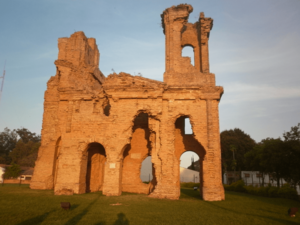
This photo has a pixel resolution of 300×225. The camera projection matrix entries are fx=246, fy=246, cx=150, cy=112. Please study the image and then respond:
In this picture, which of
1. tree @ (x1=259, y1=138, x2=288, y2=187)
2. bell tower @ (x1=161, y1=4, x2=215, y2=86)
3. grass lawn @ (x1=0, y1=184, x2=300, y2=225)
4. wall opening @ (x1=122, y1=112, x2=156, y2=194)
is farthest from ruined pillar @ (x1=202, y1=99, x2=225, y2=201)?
tree @ (x1=259, y1=138, x2=288, y2=187)

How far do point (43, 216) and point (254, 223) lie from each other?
22.4 feet

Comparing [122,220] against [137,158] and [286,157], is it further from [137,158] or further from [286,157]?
[286,157]

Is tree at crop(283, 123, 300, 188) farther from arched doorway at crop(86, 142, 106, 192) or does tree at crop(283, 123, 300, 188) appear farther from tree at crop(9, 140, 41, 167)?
tree at crop(9, 140, 41, 167)

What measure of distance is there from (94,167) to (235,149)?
23322 millimetres

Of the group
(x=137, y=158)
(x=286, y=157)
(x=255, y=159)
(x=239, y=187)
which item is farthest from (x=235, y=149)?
(x=137, y=158)

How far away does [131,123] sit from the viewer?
47.4 ft

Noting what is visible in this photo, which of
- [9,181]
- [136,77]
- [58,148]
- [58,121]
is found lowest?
[9,181]

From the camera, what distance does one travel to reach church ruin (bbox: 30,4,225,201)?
1388 centimetres

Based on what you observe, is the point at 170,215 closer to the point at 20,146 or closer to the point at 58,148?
the point at 58,148

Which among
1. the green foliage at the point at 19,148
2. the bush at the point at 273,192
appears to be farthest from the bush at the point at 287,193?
the green foliage at the point at 19,148

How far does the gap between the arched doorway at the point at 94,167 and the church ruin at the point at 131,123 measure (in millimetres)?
66

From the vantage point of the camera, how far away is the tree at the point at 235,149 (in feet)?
114

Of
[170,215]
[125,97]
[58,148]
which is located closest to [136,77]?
[125,97]

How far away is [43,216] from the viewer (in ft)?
25.6
